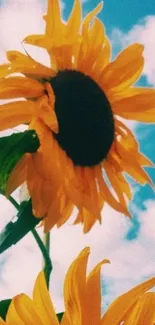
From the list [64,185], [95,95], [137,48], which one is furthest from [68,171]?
[137,48]

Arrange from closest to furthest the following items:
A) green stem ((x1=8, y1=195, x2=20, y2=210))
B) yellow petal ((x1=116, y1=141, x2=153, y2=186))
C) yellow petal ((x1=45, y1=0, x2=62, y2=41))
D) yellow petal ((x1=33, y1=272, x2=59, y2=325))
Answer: yellow petal ((x1=33, y1=272, x2=59, y2=325)) → green stem ((x1=8, y1=195, x2=20, y2=210)) → yellow petal ((x1=45, y1=0, x2=62, y2=41)) → yellow petal ((x1=116, y1=141, x2=153, y2=186))

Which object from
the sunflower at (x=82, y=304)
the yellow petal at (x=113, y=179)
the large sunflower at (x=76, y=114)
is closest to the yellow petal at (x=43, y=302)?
the sunflower at (x=82, y=304)

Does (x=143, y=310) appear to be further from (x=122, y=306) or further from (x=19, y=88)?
(x=19, y=88)

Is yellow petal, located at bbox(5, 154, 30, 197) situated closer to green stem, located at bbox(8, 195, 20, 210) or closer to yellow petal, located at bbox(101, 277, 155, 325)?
green stem, located at bbox(8, 195, 20, 210)

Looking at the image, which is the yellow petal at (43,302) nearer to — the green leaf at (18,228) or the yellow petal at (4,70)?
the green leaf at (18,228)

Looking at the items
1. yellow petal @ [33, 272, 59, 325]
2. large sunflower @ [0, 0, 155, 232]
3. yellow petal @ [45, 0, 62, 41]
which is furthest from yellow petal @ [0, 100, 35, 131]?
yellow petal @ [33, 272, 59, 325]

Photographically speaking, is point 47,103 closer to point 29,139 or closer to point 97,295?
point 29,139
